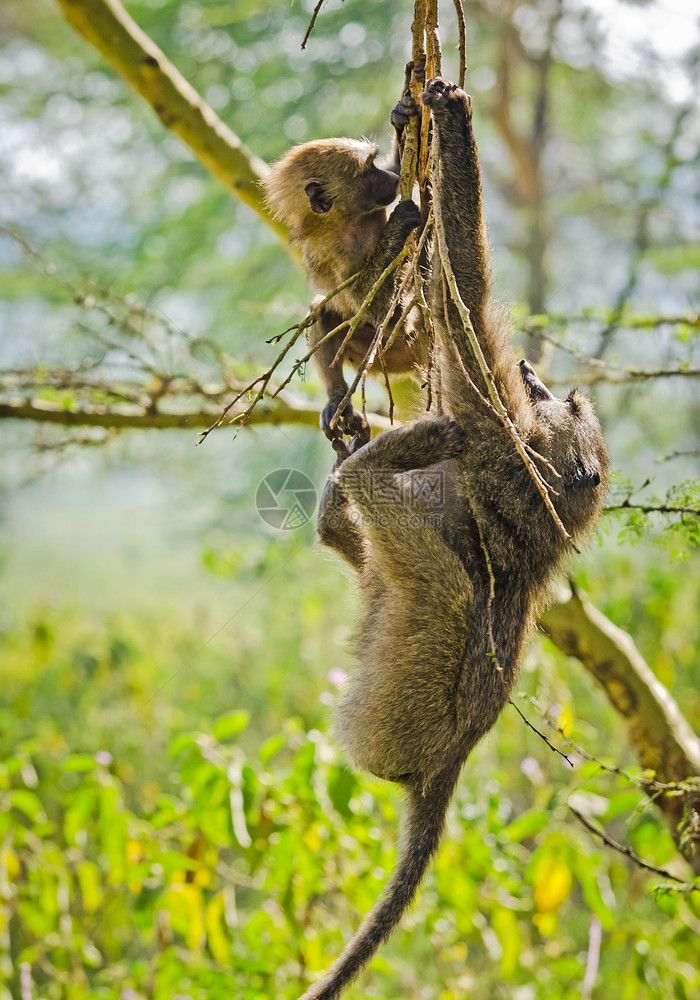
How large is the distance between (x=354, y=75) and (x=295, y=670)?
3912 millimetres

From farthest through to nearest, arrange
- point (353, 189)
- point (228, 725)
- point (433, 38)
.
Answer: point (228, 725) < point (353, 189) < point (433, 38)

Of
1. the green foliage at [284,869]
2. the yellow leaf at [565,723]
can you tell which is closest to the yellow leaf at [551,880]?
the green foliage at [284,869]

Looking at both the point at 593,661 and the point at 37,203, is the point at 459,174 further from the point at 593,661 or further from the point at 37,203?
the point at 37,203

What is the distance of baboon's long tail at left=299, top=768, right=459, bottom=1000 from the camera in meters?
1.46

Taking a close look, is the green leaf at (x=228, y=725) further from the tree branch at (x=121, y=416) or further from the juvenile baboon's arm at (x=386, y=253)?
the juvenile baboon's arm at (x=386, y=253)

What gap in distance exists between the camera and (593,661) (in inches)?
90.0

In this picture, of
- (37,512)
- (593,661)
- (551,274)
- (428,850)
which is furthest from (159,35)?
(428,850)

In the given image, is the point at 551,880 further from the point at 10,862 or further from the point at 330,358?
the point at 10,862

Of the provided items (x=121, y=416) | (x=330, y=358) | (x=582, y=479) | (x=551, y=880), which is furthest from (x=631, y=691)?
(x=121, y=416)

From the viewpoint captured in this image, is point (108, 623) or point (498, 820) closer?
point (498, 820)

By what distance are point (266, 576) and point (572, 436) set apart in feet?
9.63

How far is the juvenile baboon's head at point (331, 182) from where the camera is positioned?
1.97 m

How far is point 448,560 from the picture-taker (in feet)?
4.98

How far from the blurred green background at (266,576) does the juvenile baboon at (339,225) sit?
0.36 metres
